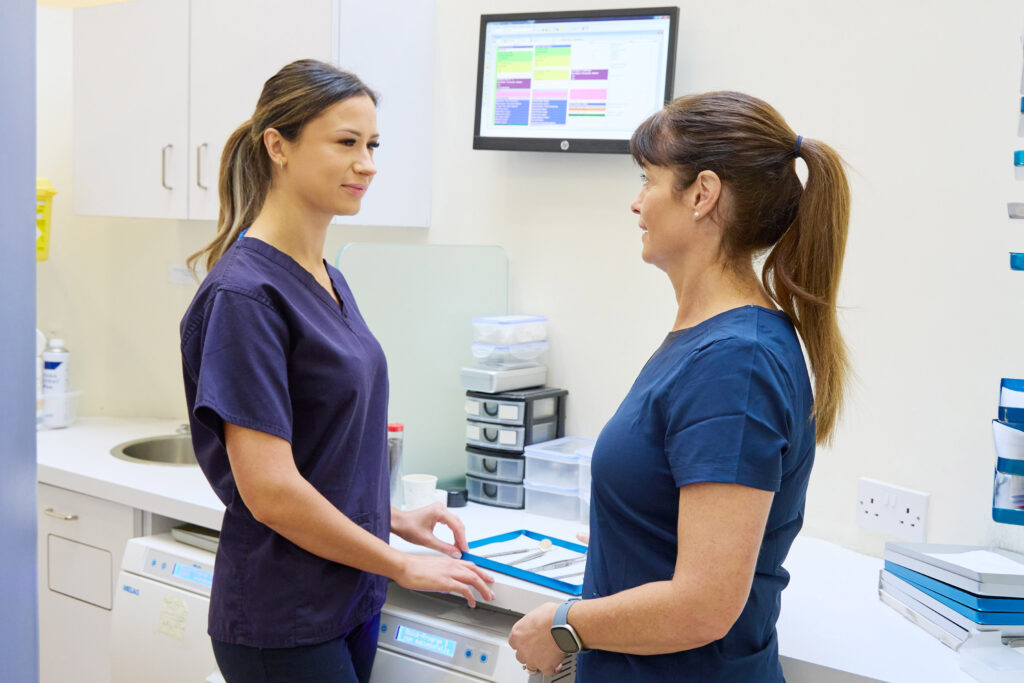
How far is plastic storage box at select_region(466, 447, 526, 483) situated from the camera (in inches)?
84.5

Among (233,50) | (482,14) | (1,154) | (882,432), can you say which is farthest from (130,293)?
(1,154)

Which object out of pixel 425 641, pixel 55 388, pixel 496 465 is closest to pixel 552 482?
pixel 496 465

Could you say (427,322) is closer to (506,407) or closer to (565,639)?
(506,407)

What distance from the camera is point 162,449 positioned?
→ 2871mm

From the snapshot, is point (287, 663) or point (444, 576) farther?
point (444, 576)

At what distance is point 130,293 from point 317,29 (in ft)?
4.45

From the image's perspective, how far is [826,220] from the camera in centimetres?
116

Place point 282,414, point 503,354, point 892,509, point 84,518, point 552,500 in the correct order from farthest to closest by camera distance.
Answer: point 84,518 → point 503,354 → point 552,500 → point 892,509 → point 282,414

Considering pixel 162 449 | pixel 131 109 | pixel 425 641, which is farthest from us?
pixel 162 449

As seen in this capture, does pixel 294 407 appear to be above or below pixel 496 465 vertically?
above

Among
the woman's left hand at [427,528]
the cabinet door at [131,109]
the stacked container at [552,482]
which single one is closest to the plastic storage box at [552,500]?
the stacked container at [552,482]

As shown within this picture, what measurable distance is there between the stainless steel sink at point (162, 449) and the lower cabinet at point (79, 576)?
0.35 m

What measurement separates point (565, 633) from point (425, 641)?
0.53 meters

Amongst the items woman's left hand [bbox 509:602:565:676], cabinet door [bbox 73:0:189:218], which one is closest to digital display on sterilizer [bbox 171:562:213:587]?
woman's left hand [bbox 509:602:565:676]
